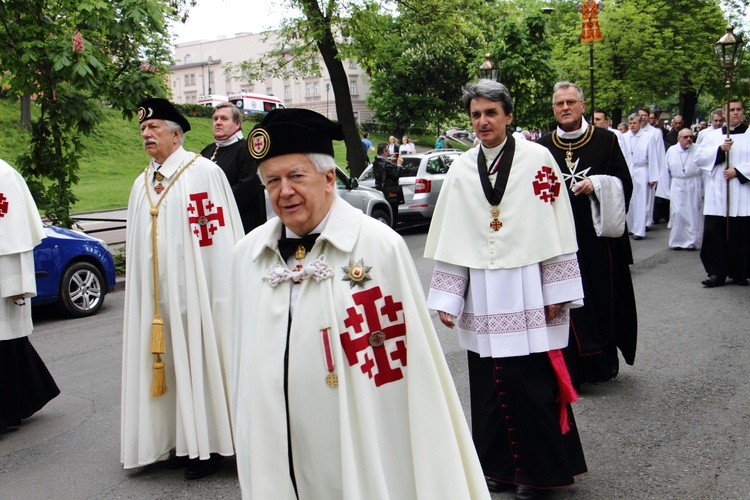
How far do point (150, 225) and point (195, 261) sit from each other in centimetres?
35

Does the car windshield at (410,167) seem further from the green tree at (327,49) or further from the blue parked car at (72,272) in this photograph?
the blue parked car at (72,272)

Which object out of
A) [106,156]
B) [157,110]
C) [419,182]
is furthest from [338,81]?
[106,156]

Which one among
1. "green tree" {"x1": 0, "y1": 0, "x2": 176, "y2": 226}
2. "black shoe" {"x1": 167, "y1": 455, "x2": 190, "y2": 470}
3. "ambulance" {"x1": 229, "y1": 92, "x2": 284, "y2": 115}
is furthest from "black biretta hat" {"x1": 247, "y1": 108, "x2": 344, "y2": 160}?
"ambulance" {"x1": 229, "y1": 92, "x2": 284, "y2": 115}

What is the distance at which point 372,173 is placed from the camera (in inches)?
741

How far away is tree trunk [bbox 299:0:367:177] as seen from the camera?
1992 cm

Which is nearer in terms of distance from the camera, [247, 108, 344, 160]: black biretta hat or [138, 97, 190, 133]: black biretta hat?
[247, 108, 344, 160]: black biretta hat

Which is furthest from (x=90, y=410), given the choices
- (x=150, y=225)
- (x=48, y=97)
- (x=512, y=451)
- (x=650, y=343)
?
(x=48, y=97)

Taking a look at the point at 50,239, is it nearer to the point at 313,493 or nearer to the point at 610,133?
the point at 610,133

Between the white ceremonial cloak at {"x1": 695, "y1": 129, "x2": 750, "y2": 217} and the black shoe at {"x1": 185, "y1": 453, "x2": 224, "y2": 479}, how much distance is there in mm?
8015

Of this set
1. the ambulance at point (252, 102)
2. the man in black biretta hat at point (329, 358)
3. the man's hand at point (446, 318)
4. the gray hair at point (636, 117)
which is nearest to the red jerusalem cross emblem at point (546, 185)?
the man's hand at point (446, 318)

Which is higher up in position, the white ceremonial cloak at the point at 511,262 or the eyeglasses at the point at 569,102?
the eyeglasses at the point at 569,102

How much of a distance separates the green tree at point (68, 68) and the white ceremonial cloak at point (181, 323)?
6895mm

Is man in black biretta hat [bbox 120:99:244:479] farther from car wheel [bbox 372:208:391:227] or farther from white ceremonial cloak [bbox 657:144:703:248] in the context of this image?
car wheel [bbox 372:208:391:227]

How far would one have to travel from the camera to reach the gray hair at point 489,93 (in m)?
4.46
